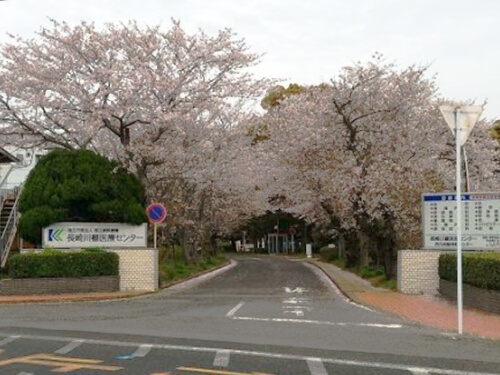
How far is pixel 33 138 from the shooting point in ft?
80.0

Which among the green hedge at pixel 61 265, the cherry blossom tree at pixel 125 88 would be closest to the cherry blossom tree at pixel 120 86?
the cherry blossom tree at pixel 125 88

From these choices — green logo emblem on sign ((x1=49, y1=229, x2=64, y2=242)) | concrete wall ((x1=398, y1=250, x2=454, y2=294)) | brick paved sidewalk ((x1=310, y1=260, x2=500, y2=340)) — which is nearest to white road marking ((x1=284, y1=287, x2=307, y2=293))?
brick paved sidewalk ((x1=310, y1=260, x2=500, y2=340))

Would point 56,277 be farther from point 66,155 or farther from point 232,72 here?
point 232,72

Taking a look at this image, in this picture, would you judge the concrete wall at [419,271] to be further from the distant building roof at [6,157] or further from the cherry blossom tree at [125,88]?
the distant building roof at [6,157]

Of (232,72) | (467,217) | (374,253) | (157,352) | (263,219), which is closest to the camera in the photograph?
(157,352)

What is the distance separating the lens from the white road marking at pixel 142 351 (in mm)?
8367

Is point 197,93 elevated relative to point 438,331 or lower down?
elevated

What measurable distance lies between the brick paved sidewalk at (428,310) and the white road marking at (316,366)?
3962 millimetres

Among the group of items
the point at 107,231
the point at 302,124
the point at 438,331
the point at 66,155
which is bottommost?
the point at 438,331

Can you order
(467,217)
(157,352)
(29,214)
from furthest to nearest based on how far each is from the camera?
(29,214), (467,217), (157,352)

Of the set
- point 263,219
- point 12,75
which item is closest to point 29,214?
point 12,75

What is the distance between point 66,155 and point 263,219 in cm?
5245

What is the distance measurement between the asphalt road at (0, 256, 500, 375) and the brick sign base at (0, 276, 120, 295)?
109 inches

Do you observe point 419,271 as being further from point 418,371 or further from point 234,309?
point 418,371
